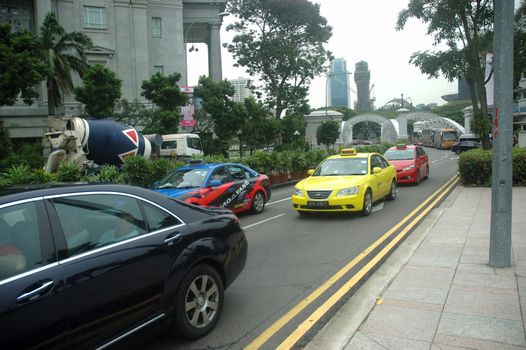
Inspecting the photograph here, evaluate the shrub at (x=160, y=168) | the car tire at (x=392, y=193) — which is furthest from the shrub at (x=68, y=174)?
the car tire at (x=392, y=193)

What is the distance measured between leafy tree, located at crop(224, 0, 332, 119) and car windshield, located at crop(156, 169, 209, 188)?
3391 cm

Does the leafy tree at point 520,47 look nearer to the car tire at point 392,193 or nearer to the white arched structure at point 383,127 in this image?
the car tire at point 392,193

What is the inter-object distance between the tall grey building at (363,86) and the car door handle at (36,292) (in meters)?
130

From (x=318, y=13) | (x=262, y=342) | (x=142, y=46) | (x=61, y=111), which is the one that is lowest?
(x=262, y=342)

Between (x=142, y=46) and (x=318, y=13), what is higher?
(x=318, y=13)

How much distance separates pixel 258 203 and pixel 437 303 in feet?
24.2

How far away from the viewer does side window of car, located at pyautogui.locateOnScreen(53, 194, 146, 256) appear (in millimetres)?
3314

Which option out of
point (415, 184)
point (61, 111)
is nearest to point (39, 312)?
point (415, 184)

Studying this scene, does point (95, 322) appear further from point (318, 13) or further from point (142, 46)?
point (318, 13)

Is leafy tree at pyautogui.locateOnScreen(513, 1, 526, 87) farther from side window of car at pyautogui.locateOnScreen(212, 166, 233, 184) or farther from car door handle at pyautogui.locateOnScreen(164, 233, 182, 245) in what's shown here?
car door handle at pyautogui.locateOnScreen(164, 233, 182, 245)

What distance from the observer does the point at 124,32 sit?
39750mm

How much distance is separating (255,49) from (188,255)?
41943 mm

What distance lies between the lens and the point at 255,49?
43906 mm

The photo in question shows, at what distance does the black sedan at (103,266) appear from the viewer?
9.43 feet
